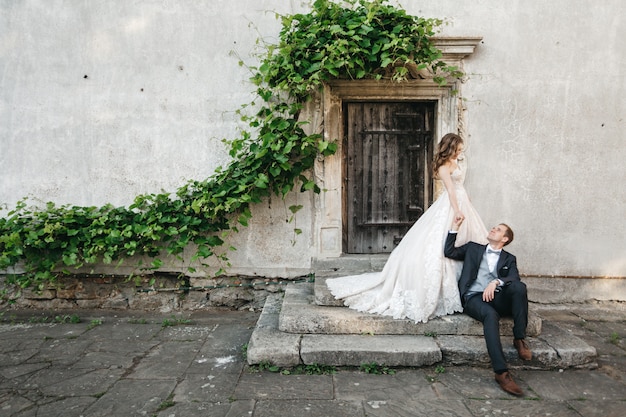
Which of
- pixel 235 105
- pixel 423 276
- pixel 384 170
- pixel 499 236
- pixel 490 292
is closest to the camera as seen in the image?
pixel 490 292

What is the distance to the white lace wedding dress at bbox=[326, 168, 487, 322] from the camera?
3736 mm

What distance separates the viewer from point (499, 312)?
3604 millimetres

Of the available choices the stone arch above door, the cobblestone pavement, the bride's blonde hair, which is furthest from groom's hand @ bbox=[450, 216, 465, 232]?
the stone arch above door

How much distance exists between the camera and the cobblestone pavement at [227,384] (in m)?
2.86

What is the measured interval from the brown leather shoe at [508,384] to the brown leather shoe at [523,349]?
0.93 feet

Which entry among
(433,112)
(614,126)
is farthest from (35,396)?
(614,126)

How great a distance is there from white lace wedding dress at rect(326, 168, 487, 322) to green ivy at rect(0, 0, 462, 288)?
4.04 feet

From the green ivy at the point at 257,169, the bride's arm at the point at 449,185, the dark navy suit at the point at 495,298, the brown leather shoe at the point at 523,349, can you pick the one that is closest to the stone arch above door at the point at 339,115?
the green ivy at the point at 257,169

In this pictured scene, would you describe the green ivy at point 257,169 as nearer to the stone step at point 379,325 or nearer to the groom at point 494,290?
the stone step at point 379,325

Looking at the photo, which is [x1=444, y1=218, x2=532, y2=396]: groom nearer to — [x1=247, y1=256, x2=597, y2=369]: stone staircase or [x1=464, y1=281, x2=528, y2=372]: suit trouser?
[x1=464, y1=281, x2=528, y2=372]: suit trouser

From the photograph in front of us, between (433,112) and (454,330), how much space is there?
2512 mm

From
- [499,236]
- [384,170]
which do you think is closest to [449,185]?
[499,236]

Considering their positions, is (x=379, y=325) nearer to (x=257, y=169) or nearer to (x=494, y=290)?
(x=494, y=290)

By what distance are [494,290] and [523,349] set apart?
1.58ft
